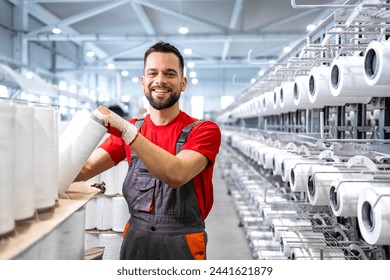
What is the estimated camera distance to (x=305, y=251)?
2.09 meters

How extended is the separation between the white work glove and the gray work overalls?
1.03ft

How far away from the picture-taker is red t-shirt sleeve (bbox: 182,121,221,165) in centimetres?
143

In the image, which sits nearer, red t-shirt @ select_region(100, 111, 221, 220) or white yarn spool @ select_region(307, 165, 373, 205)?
red t-shirt @ select_region(100, 111, 221, 220)

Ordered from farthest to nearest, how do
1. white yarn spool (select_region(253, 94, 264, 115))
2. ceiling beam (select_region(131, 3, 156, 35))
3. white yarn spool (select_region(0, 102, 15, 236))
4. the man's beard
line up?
1. ceiling beam (select_region(131, 3, 156, 35))
2. white yarn spool (select_region(253, 94, 264, 115))
3. the man's beard
4. white yarn spool (select_region(0, 102, 15, 236))

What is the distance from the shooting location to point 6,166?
76 cm

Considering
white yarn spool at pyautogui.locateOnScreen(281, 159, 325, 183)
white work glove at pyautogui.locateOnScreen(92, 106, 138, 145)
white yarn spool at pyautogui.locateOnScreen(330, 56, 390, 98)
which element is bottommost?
white yarn spool at pyautogui.locateOnScreen(281, 159, 325, 183)

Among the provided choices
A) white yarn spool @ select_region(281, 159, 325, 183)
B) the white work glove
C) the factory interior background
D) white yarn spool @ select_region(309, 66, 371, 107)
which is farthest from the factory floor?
the white work glove

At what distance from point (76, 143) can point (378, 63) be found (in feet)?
3.01

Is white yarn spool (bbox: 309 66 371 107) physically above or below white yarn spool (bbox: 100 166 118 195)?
above

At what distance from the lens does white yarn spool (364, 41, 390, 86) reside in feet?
3.66

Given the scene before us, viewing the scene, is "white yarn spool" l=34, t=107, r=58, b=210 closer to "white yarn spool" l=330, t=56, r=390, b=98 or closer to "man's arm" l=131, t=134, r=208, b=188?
"man's arm" l=131, t=134, r=208, b=188

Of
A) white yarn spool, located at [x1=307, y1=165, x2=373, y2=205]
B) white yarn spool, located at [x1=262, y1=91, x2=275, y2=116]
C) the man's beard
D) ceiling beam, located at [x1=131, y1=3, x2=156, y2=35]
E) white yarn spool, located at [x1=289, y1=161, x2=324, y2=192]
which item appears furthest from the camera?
ceiling beam, located at [x1=131, y1=3, x2=156, y2=35]

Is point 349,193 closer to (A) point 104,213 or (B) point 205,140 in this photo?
(B) point 205,140
